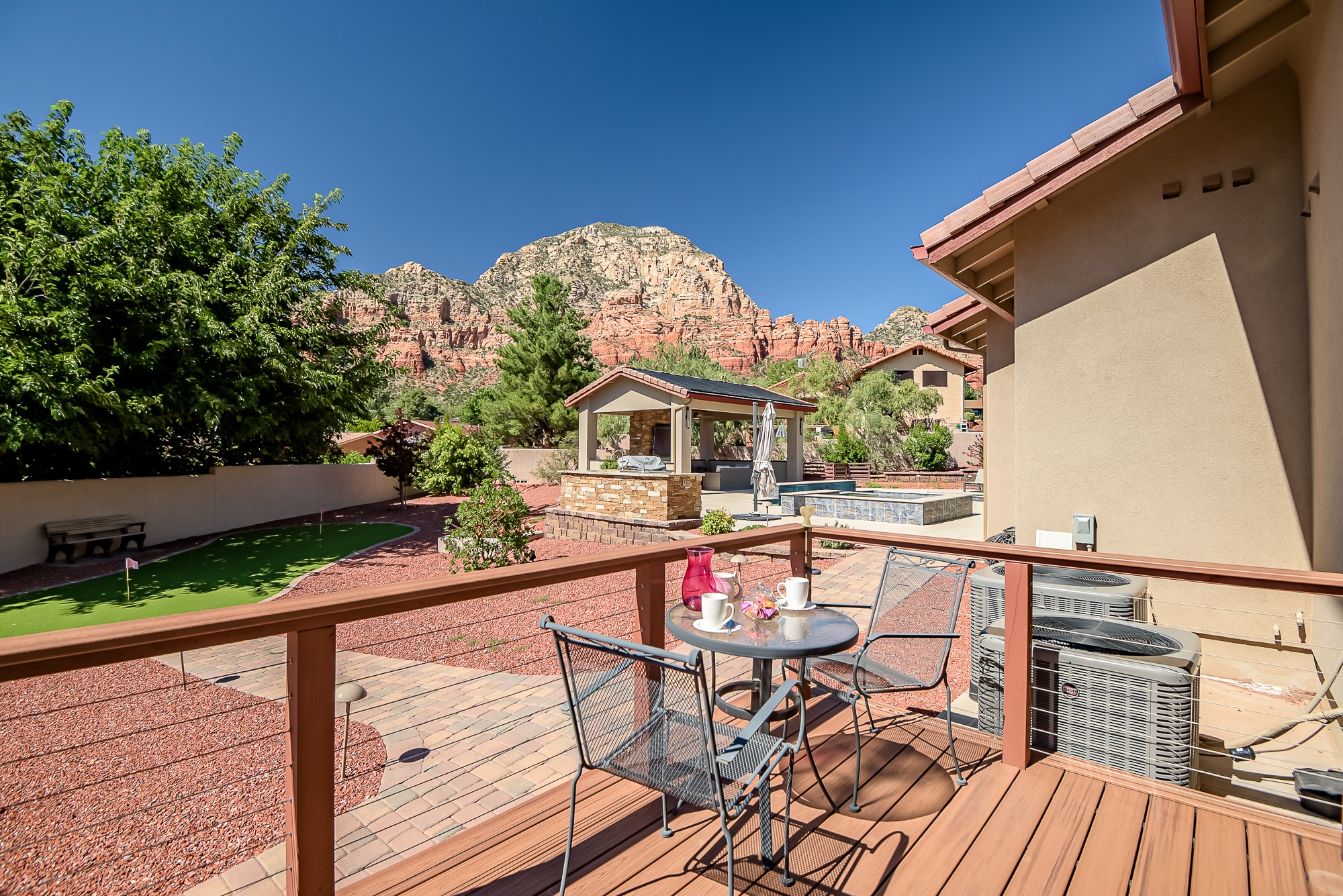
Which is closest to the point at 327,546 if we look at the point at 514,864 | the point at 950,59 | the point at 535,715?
the point at 535,715

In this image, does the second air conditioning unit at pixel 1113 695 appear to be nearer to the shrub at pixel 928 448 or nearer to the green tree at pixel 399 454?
the green tree at pixel 399 454

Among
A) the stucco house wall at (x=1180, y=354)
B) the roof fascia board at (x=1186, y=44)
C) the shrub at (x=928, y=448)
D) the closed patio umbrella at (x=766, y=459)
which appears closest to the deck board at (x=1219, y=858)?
the stucco house wall at (x=1180, y=354)

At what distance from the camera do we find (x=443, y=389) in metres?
58.8

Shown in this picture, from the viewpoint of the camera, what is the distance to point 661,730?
68.7 inches

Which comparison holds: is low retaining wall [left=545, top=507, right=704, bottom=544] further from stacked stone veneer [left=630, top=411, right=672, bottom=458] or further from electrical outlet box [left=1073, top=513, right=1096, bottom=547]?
stacked stone veneer [left=630, top=411, right=672, bottom=458]

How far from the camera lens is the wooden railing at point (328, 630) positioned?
48.1 inches

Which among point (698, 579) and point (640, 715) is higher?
point (698, 579)

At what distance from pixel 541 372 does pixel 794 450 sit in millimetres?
11141

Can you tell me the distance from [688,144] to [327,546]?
32021mm

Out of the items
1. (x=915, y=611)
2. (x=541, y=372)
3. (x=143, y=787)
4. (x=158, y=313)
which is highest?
(x=541, y=372)

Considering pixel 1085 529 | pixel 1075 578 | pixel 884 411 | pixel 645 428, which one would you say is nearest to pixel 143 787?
Result: pixel 1075 578

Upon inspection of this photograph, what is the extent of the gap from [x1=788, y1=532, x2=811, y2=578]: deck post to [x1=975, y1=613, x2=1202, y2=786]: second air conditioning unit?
965 millimetres

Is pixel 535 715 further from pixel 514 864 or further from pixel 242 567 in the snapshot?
pixel 242 567

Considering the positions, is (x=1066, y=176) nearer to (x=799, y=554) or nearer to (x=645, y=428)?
(x=799, y=554)
